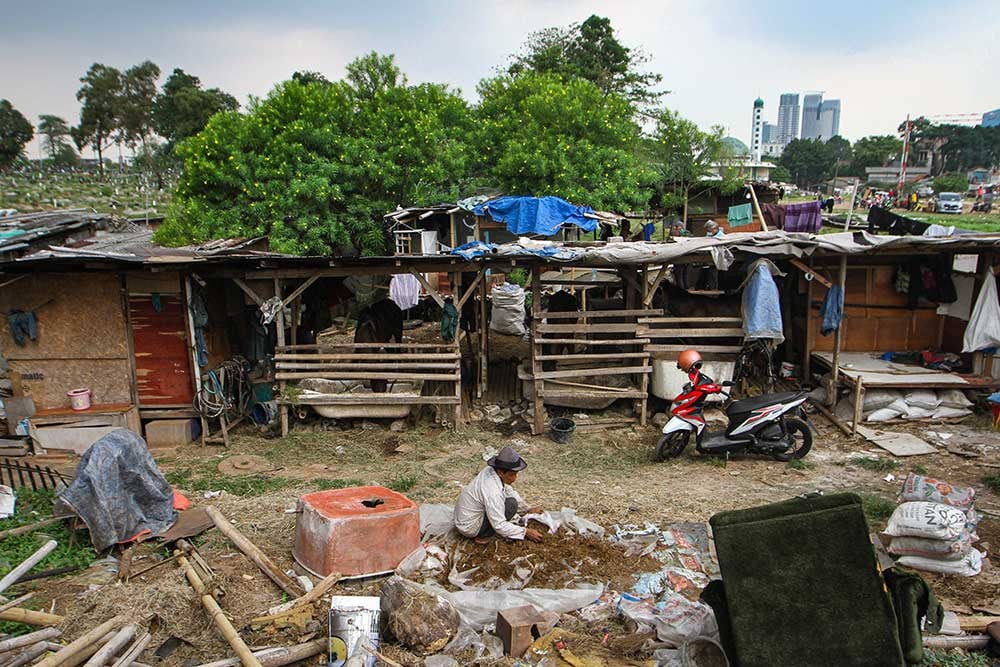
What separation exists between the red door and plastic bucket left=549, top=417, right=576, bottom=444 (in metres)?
5.55

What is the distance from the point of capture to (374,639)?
4.35 meters

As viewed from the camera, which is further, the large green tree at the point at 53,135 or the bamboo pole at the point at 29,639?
the large green tree at the point at 53,135

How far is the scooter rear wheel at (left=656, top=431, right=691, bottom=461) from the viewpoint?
27.6 ft

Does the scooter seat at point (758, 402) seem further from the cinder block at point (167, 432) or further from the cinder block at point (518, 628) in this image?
the cinder block at point (167, 432)

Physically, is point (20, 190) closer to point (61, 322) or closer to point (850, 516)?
point (61, 322)

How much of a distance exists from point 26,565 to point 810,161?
72.6 meters

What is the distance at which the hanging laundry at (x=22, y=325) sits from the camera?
891 centimetres

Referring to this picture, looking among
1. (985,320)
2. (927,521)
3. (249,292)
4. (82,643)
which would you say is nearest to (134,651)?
(82,643)

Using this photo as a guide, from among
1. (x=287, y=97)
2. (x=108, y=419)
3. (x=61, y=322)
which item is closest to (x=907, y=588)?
(x=108, y=419)

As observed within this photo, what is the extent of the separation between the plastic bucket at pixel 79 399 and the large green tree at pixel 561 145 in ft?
43.7

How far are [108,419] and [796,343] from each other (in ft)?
36.8

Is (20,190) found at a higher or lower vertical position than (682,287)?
higher

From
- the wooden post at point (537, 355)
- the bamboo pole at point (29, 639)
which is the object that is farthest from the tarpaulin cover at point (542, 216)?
the bamboo pole at point (29, 639)

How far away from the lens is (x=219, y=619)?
4.48m
